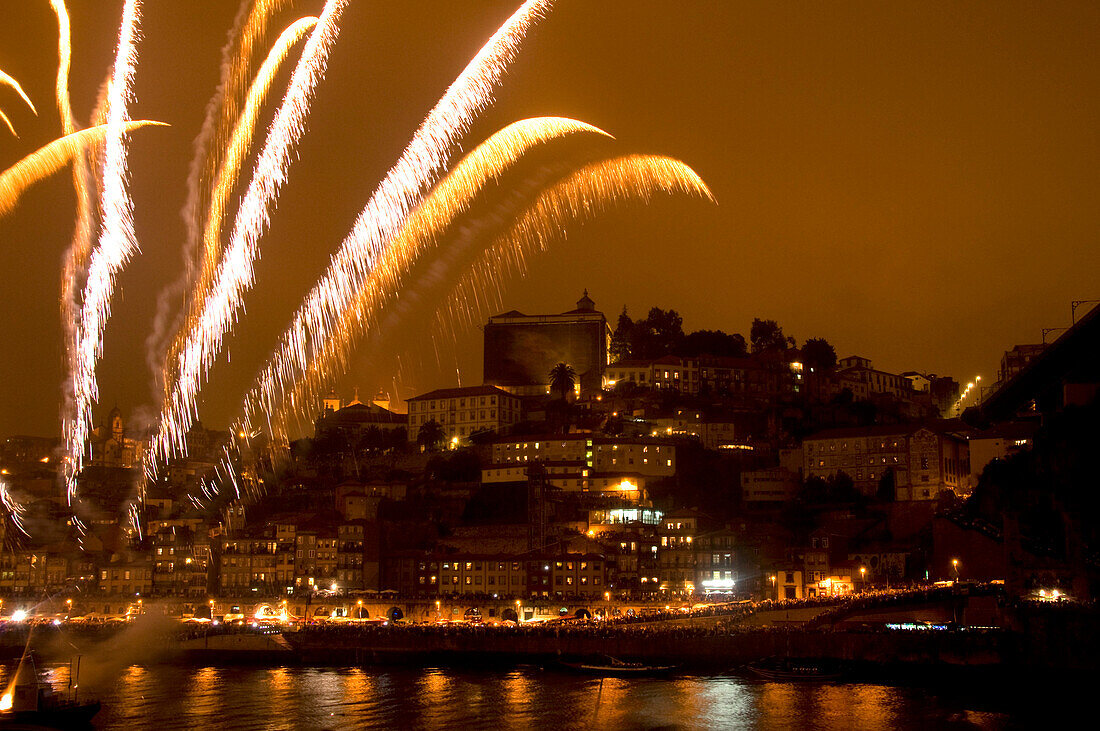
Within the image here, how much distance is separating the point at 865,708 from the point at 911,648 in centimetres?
1175

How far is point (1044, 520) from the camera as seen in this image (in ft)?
202

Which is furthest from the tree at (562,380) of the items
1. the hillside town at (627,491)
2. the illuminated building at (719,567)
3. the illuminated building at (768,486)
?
the illuminated building at (719,567)

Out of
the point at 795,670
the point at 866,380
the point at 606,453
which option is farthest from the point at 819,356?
the point at 795,670

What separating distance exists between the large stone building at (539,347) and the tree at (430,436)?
→ 10.8m

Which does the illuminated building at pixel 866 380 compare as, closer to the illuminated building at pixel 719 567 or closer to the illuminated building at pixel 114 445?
the illuminated building at pixel 719 567

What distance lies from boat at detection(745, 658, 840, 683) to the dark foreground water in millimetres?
1144

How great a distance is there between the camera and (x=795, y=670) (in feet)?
175

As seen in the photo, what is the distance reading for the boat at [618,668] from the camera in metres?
55.1

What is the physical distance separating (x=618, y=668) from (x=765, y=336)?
7818 cm

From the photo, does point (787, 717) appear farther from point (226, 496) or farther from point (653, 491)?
point (226, 496)

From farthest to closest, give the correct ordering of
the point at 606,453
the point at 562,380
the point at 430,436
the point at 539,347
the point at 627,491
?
the point at 539,347, the point at 562,380, the point at 430,436, the point at 606,453, the point at 627,491

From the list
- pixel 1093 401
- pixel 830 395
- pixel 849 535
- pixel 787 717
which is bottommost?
pixel 787 717

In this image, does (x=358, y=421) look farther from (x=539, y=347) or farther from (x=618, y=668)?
(x=618, y=668)

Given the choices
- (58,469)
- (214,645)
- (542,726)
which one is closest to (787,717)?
(542,726)
